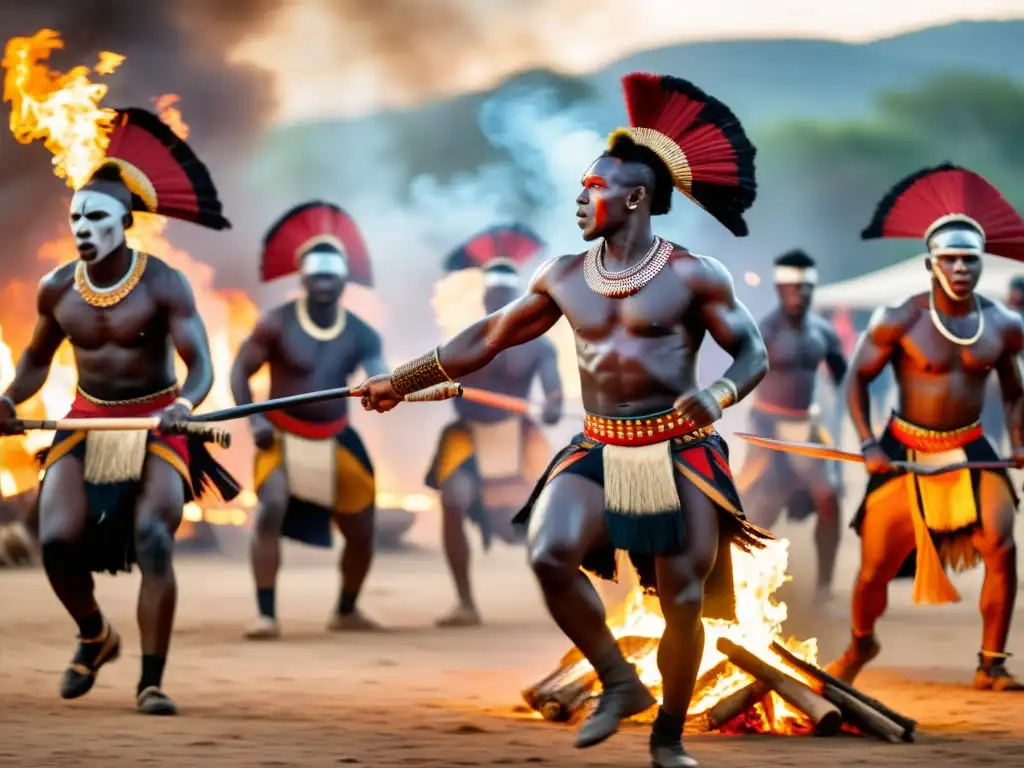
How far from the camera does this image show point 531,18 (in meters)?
24.1

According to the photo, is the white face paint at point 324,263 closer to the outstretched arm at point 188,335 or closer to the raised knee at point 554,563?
the outstretched arm at point 188,335

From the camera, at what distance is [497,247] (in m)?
11.4

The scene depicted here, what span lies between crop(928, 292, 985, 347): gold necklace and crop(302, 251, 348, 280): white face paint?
3.78m

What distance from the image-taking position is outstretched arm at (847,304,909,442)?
290 inches

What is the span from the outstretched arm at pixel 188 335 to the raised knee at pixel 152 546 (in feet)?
1.67

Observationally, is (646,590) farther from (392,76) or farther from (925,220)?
(392,76)

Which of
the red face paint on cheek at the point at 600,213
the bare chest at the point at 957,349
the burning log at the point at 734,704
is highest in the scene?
the red face paint on cheek at the point at 600,213

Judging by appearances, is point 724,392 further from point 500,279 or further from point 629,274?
point 500,279

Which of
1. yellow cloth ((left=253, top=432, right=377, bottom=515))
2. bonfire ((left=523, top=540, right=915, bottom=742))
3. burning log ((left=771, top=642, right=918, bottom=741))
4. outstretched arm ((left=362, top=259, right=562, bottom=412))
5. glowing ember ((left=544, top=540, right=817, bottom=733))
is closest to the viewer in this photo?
outstretched arm ((left=362, top=259, right=562, bottom=412))

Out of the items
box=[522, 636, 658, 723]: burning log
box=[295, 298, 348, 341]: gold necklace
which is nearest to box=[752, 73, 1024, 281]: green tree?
box=[295, 298, 348, 341]: gold necklace

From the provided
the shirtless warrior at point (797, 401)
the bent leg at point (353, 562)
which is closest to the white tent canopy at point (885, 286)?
the shirtless warrior at point (797, 401)

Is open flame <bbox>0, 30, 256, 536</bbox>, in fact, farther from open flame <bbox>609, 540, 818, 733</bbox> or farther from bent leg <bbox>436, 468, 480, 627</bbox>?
open flame <bbox>609, 540, 818, 733</bbox>

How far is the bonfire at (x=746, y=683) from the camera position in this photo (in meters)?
6.16

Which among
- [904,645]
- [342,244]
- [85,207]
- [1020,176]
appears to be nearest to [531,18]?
[1020,176]
